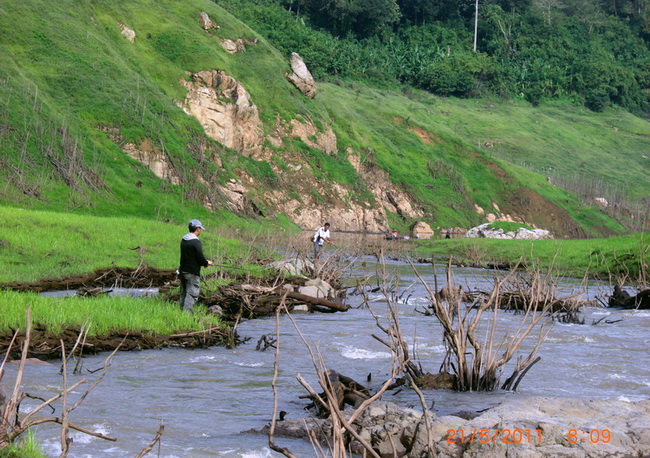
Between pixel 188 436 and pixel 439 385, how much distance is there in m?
4.01

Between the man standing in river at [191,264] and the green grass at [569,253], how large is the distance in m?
13.4

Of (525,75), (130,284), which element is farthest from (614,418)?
(525,75)

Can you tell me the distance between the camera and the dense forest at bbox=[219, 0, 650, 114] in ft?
456

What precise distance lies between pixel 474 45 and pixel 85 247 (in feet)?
518

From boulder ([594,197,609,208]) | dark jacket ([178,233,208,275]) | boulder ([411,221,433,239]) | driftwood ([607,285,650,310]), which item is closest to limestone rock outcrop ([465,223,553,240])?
boulder ([411,221,433,239])

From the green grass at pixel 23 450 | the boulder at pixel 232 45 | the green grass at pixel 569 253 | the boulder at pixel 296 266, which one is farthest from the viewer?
the boulder at pixel 232 45

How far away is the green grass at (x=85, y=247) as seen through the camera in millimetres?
22266

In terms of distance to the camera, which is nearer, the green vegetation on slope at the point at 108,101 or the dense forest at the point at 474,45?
the green vegetation on slope at the point at 108,101

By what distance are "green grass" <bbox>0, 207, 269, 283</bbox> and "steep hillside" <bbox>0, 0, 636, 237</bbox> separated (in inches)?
534

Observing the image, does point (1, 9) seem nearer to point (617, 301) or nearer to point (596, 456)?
point (617, 301)

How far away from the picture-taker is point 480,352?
10180 millimetres

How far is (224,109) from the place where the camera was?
252 ft
